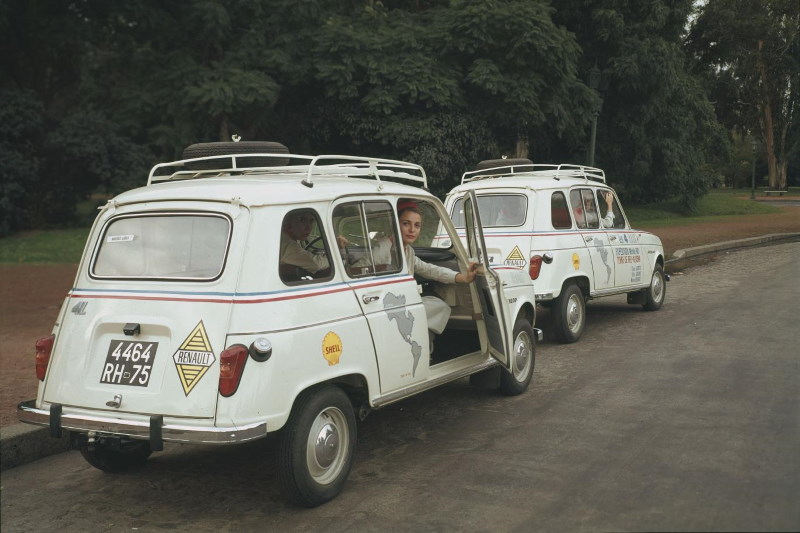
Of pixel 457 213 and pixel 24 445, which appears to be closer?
pixel 24 445

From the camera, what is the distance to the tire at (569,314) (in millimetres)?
9992

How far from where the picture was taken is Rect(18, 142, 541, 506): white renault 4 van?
4.70m

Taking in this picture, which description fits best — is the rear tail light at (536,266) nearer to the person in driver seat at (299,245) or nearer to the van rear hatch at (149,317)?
the person in driver seat at (299,245)

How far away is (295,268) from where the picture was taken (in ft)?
17.2

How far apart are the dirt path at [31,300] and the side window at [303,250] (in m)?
2.82

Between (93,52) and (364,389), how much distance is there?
27.2m

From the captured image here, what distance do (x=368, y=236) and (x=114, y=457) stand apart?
2.21m

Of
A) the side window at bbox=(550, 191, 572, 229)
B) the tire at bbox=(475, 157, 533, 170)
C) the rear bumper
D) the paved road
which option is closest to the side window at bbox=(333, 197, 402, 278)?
the paved road

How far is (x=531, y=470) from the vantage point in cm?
555

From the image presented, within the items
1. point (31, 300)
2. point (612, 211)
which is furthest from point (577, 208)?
point (31, 300)

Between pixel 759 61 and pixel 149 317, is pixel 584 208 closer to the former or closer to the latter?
pixel 149 317

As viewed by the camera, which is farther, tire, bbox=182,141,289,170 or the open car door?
the open car door

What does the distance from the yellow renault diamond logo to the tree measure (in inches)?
1678

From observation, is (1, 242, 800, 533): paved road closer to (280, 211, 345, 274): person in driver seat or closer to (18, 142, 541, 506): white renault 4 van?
(18, 142, 541, 506): white renault 4 van
